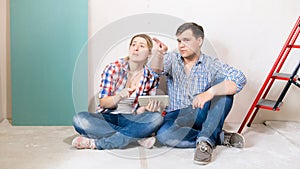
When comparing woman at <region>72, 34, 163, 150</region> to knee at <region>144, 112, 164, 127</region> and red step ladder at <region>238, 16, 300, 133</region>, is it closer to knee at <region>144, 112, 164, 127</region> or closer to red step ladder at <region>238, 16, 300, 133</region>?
knee at <region>144, 112, 164, 127</region>

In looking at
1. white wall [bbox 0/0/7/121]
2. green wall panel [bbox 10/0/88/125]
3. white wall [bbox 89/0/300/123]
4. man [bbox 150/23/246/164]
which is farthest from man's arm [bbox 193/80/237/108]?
white wall [bbox 0/0/7/121]

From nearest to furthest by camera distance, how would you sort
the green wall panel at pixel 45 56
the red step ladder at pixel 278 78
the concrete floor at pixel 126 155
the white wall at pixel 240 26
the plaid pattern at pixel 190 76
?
the concrete floor at pixel 126 155, the plaid pattern at pixel 190 76, the red step ladder at pixel 278 78, the green wall panel at pixel 45 56, the white wall at pixel 240 26

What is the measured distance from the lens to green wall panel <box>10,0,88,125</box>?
98.3 inches

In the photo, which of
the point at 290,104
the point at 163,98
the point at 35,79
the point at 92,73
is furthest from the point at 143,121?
the point at 290,104

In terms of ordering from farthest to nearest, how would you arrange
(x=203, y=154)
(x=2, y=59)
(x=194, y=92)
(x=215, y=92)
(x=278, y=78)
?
(x=2, y=59), (x=278, y=78), (x=194, y=92), (x=215, y=92), (x=203, y=154)

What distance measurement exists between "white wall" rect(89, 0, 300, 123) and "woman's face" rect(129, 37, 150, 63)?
56 cm

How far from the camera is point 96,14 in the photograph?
2.59 m

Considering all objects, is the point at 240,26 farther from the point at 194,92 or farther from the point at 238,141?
the point at 238,141

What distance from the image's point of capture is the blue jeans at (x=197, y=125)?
2.04 m

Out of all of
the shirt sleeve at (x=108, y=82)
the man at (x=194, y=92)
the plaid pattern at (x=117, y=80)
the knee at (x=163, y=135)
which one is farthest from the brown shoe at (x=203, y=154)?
the shirt sleeve at (x=108, y=82)

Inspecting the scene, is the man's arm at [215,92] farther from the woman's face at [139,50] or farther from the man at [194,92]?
the woman's face at [139,50]

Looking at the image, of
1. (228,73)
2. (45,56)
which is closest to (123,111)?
(228,73)

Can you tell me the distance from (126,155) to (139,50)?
0.55 m

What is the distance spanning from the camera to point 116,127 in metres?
2.09
